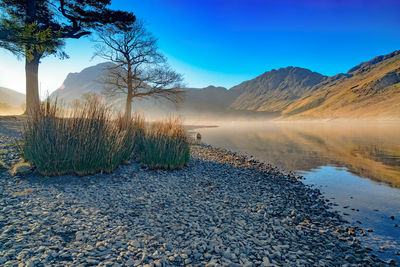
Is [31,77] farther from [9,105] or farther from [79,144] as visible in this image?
[9,105]

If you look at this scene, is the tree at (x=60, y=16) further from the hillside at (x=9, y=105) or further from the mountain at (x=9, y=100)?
the mountain at (x=9, y=100)

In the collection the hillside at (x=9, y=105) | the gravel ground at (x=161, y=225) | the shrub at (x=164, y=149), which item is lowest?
the gravel ground at (x=161, y=225)

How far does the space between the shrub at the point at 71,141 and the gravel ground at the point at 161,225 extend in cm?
45

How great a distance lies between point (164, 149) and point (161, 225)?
4.58m

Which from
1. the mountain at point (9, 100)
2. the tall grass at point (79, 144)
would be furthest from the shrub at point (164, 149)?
the mountain at point (9, 100)

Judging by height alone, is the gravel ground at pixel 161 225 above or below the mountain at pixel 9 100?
below

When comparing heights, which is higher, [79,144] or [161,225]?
[79,144]

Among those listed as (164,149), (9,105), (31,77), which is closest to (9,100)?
(9,105)

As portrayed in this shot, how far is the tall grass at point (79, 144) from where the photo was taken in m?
6.85

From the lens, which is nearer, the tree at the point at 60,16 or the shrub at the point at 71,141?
the shrub at the point at 71,141

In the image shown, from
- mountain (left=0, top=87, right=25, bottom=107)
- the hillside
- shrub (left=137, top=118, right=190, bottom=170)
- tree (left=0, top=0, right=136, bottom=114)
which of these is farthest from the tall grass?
mountain (left=0, top=87, right=25, bottom=107)

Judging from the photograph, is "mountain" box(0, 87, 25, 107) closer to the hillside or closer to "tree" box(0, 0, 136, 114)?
the hillside

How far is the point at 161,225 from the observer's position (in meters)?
4.61

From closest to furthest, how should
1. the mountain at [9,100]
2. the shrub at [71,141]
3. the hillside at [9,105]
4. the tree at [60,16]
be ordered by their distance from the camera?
the shrub at [71,141] → the tree at [60,16] → the hillside at [9,105] → the mountain at [9,100]
